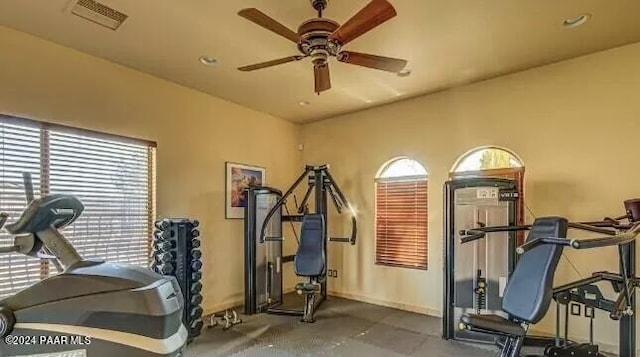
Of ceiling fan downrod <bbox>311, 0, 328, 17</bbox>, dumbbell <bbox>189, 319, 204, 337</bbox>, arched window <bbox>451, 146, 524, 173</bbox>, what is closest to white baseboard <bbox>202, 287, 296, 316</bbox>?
dumbbell <bbox>189, 319, 204, 337</bbox>

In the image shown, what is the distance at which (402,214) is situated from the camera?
17.0 feet

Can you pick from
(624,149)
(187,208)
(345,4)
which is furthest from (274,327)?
(624,149)

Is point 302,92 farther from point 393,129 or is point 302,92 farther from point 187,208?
point 187,208

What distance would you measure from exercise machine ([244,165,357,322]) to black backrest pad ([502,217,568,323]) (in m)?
2.59

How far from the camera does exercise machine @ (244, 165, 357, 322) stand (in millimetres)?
4809

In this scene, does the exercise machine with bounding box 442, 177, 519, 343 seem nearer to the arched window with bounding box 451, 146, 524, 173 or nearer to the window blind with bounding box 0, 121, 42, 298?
the arched window with bounding box 451, 146, 524, 173

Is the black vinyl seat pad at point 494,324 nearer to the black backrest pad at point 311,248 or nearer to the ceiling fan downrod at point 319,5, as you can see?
the ceiling fan downrod at point 319,5

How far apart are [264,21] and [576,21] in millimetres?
2491

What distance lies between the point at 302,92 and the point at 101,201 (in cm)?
254

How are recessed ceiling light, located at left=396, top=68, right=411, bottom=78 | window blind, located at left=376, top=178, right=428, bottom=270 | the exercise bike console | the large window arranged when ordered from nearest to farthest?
the exercise bike console
the large window
recessed ceiling light, located at left=396, top=68, right=411, bottom=78
window blind, located at left=376, top=178, right=428, bottom=270

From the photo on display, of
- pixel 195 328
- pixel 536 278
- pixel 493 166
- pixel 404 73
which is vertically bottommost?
pixel 195 328

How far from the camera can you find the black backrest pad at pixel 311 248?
4789 millimetres

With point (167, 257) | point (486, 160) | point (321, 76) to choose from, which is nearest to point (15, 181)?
point (167, 257)

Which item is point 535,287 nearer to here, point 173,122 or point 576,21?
point 576,21
